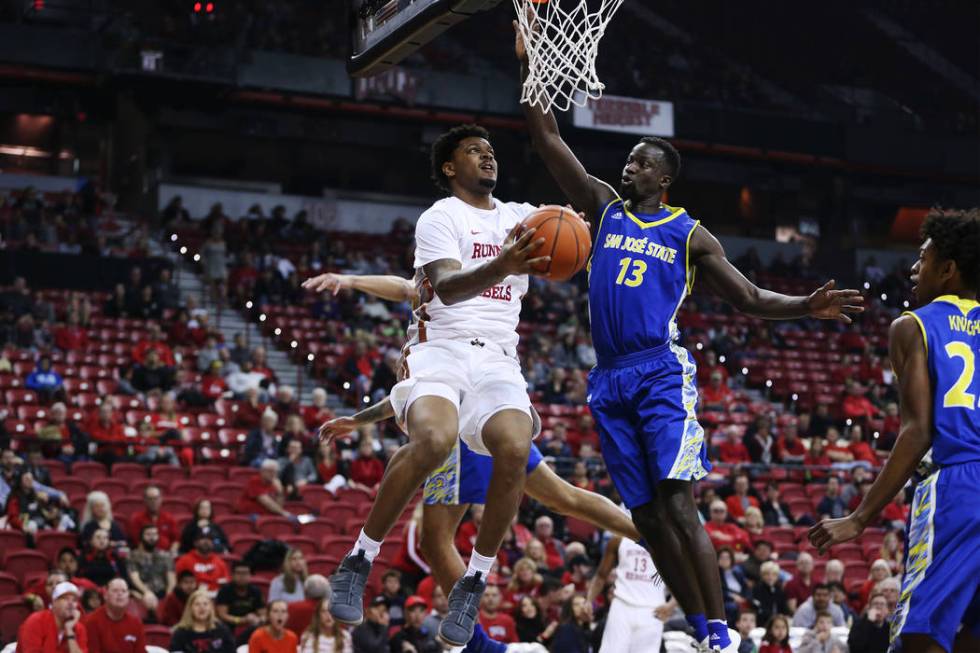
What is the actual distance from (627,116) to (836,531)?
24217mm

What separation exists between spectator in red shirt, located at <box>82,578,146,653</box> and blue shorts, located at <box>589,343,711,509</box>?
574 centimetres

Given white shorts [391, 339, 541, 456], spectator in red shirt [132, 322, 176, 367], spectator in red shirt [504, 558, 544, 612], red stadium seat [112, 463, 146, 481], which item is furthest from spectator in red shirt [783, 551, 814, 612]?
spectator in red shirt [132, 322, 176, 367]

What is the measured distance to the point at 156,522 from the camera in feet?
42.2

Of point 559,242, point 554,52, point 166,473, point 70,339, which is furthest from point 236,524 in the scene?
point 559,242

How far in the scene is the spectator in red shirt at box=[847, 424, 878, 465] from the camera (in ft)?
63.8

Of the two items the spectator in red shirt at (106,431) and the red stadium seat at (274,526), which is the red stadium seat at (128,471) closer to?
the spectator in red shirt at (106,431)

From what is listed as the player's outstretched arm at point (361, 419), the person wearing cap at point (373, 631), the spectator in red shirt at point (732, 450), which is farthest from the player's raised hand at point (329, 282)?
the spectator in red shirt at point (732, 450)

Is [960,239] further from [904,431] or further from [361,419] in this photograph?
[361,419]

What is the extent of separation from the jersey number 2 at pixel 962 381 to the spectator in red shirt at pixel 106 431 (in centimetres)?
1151

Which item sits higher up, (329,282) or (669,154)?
(669,154)

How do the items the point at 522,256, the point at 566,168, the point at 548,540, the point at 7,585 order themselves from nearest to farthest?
the point at 522,256, the point at 566,168, the point at 7,585, the point at 548,540

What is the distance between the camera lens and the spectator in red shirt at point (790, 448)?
18859mm

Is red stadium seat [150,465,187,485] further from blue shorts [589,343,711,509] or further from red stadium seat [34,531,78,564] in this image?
blue shorts [589,343,711,509]

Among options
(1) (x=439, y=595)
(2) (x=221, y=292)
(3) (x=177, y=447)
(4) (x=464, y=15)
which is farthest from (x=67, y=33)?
(4) (x=464, y=15)
